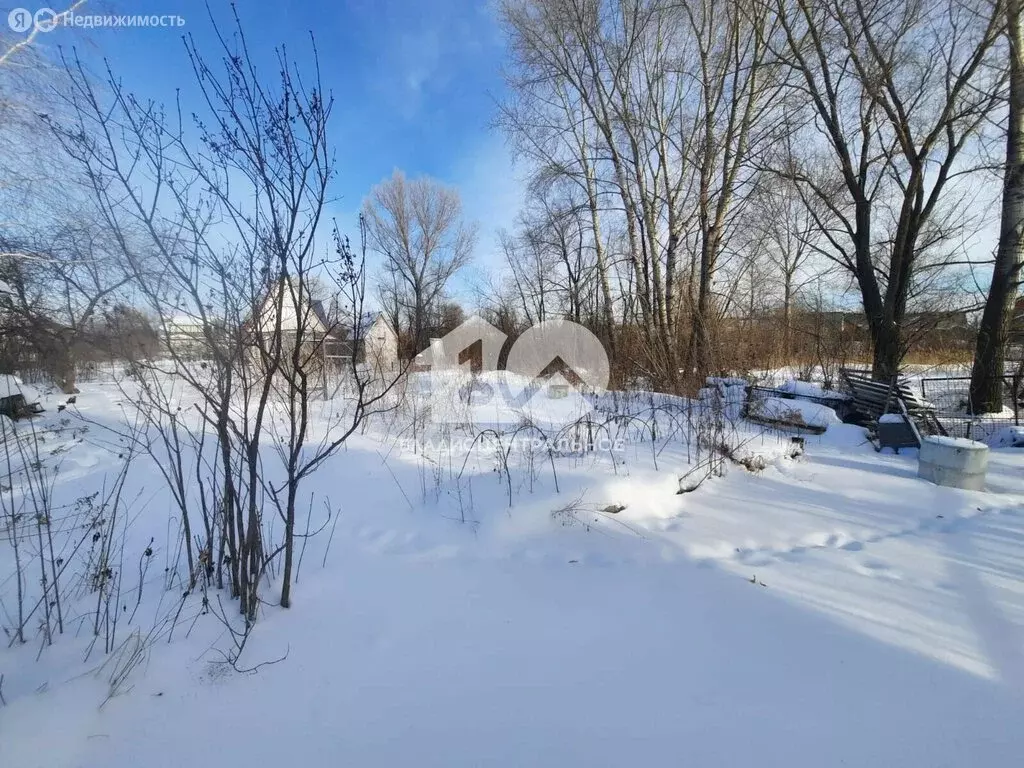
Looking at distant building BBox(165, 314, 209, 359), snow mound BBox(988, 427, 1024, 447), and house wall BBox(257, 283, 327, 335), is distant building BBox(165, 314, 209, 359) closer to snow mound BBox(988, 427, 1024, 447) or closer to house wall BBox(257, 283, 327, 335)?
house wall BBox(257, 283, 327, 335)

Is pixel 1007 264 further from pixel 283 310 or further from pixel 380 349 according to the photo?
pixel 283 310

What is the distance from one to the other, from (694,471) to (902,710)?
7.33 feet

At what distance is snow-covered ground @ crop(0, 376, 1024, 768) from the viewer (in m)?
1.28

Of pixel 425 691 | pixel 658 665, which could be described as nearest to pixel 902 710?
pixel 658 665

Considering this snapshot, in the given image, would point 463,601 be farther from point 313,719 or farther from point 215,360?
Answer: point 215,360

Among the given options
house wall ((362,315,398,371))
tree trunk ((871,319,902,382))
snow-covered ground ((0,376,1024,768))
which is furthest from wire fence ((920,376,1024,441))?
house wall ((362,315,398,371))

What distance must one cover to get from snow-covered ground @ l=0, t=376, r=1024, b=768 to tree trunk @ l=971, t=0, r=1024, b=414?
5.69m

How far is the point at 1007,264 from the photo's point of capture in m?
6.48

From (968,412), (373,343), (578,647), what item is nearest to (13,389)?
(373,343)

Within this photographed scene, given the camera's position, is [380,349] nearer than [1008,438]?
No

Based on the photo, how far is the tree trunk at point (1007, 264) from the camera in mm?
6207

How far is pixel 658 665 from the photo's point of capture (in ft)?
5.22

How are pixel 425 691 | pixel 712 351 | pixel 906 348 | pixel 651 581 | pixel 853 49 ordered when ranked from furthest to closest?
pixel 712 351 → pixel 906 348 → pixel 853 49 → pixel 651 581 → pixel 425 691

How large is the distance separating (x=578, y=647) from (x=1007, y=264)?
9633mm
